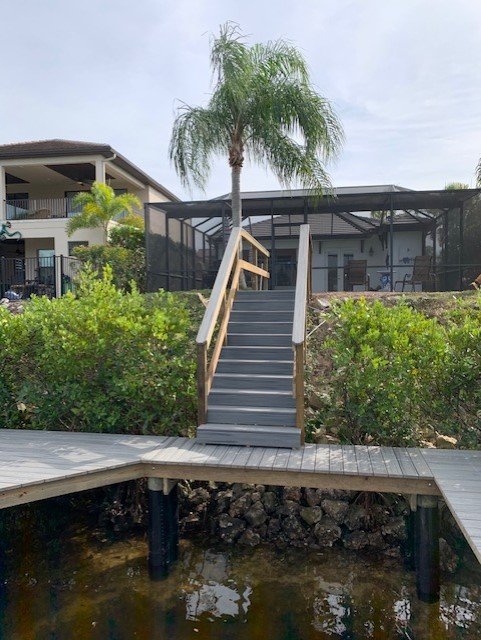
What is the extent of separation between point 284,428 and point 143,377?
5.54 feet

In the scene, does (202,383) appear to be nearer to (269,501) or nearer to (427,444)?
(269,501)

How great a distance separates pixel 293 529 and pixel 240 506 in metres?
0.67

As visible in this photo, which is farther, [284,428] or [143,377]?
[143,377]

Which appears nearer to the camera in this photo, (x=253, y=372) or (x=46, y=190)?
(x=253, y=372)

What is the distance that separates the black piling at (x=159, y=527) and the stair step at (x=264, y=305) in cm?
342

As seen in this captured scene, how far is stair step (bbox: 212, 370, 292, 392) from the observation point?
571 centimetres

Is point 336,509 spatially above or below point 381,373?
below

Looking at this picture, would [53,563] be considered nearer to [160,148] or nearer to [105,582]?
[105,582]

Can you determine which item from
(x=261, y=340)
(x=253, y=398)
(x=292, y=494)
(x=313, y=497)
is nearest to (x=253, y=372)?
(x=253, y=398)

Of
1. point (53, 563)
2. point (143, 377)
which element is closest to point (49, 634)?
point (53, 563)

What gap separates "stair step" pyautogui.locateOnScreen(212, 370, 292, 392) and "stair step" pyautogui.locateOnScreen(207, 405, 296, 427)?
428 millimetres

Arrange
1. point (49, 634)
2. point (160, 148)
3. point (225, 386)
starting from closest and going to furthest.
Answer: point (49, 634)
point (225, 386)
point (160, 148)

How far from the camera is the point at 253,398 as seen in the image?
18.1 ft

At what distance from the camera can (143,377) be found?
17.9 ft
